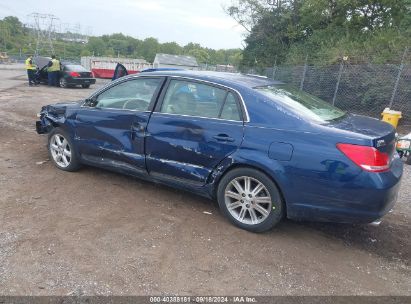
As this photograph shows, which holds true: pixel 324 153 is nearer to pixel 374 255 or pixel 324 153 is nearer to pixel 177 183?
pixel 374 255

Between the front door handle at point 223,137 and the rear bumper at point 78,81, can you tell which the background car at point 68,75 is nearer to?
the rear bumper at point 78,81

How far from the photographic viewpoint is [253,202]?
12.3ft

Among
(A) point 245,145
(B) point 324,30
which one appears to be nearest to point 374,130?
(A) point 245,145

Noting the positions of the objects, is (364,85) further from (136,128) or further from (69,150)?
(69,150)

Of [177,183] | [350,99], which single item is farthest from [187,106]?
[350,99]

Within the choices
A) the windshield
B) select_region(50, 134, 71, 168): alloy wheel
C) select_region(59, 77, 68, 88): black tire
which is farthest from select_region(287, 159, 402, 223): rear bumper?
select_region(59, 77, 68, 88): black tire

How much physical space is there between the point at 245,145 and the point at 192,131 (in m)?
0.65

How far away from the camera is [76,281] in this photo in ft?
9.59

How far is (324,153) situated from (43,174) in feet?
12.8

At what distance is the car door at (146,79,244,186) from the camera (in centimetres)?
382

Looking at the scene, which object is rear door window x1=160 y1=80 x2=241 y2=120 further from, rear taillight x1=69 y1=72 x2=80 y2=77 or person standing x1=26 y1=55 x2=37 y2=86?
person standing x1=26 y1=55 x2=37 y2=86

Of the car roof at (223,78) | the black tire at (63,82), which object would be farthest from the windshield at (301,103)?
the black tire at (63,82)

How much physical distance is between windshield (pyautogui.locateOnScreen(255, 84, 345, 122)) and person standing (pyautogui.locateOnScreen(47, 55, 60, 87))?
17599mm

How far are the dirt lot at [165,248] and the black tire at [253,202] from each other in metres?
0.12
